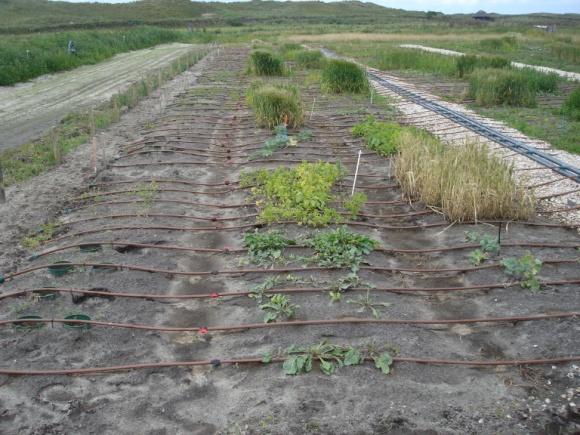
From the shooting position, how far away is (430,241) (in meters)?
5.34

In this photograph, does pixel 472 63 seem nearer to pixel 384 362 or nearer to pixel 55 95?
pixel 55 95

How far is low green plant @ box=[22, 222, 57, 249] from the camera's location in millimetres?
5449

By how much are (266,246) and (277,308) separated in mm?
1074

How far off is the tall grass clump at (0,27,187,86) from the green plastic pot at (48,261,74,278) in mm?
13855

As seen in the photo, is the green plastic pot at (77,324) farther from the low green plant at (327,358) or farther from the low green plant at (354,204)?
the low green plant at (354,204)

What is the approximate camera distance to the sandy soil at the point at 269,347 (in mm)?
3029

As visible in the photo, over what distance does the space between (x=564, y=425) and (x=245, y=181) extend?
15.5ft

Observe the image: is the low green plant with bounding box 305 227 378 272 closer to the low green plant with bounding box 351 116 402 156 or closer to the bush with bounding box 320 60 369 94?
the low green plant with bounding box 351 116 402 156

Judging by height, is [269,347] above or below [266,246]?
below

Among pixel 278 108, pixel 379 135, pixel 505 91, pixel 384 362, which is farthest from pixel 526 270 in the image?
pixel 505 91

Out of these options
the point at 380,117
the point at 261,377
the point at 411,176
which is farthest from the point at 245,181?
the point at 380,117

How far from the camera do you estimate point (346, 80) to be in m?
13.6

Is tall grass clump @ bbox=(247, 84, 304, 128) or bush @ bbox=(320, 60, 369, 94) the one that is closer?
tall grass clump @ bbox=(247, 84, 304, 128)

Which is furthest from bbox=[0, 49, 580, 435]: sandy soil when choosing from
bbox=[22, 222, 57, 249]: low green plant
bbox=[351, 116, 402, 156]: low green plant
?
bbox=[351, 116, 402, 156]: low green plant
